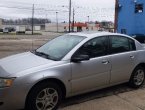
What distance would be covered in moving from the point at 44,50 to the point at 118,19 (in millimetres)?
24064

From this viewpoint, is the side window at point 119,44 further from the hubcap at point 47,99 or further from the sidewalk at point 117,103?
the hubcap at point 47,99

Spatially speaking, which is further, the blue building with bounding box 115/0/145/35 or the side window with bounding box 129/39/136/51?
the blue building with bounding box 115/0/145/35

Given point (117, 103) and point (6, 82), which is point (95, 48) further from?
point (6, 82)

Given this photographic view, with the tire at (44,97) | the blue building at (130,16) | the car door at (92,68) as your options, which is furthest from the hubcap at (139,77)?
the blue building at (130,16)

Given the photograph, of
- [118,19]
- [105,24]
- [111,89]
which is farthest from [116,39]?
[105,24]

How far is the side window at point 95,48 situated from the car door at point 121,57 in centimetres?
22

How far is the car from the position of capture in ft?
15.9

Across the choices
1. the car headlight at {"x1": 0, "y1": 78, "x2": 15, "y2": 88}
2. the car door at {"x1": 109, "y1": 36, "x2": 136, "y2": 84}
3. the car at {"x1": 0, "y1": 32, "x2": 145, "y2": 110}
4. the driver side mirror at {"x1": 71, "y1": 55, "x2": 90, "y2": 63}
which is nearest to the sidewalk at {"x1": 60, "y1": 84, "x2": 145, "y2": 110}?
the car at {"x1": 0, "y1": 32, "x2": 145, "y2": 110}

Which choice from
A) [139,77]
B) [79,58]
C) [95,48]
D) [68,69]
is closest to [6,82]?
[68,69]

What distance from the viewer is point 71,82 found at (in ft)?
18.1

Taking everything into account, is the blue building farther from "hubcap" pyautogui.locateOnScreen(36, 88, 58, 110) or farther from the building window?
"hubcap" pyautogui.locateOnScreen(36, 88, 58, 110)

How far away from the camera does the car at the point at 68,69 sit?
191 inches

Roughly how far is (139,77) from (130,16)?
21536mm

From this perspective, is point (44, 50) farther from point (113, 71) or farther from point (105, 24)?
point (105, 24)
